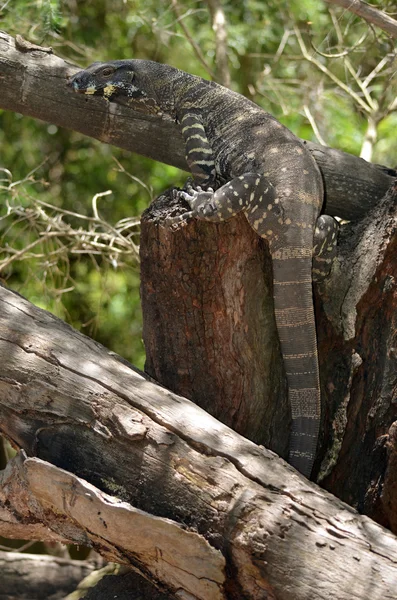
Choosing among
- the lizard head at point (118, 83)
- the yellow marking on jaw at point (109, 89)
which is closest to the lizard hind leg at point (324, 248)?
the lizard head at point (118, 83)

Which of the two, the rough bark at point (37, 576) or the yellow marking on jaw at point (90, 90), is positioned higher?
the yellow marking on jaw at point (90, 90)

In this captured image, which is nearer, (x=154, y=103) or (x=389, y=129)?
(x=154, y=103)

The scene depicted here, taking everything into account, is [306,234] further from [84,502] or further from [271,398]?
[84,502]

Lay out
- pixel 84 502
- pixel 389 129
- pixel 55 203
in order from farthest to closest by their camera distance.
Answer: pixel 55 203 → pixel 389 129 → pixel 84 502

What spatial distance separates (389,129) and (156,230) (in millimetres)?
4837

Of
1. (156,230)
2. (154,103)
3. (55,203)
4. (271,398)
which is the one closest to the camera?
(156,230)

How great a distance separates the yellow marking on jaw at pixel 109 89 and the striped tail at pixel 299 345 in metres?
1.44

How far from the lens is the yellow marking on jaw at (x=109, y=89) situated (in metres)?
3.92

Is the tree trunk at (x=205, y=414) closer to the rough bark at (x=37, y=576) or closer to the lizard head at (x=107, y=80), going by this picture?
the lizard head at (x=107, y=80)

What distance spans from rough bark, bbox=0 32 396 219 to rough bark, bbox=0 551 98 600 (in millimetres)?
2540

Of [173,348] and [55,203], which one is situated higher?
[173,348]

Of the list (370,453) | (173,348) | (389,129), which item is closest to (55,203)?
(389,129)

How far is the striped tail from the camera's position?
3352 millimetres

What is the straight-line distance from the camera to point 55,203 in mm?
7770
